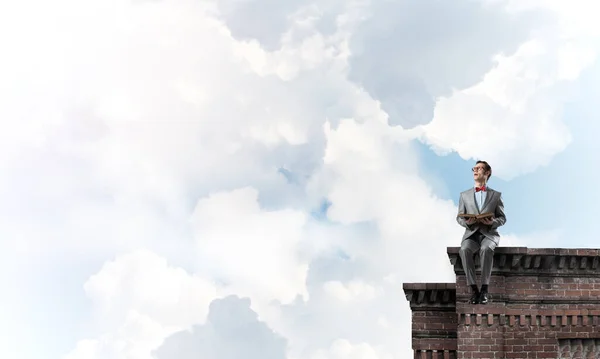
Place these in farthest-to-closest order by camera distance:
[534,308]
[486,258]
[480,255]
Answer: [534,308], [480,255], [486,258]

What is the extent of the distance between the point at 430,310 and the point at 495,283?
7.09 ft

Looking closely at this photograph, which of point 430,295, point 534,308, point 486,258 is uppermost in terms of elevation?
point 486,258

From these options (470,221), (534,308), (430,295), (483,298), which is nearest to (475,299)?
(483,298)

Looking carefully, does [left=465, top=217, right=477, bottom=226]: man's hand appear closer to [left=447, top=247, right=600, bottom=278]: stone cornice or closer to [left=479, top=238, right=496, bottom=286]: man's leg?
[left=479, top=238, right=496, bottom=286]: man's leg

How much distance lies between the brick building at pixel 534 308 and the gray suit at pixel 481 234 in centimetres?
48

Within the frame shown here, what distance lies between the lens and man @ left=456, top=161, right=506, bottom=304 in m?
21.8

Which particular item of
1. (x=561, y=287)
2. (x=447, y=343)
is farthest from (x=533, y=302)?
(x=447, y=343)

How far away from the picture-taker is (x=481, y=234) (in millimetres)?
22047

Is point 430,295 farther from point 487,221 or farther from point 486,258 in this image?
point 487,221

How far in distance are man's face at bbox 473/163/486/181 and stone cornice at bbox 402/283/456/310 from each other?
2.87 m

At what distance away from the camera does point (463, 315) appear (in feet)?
72.3

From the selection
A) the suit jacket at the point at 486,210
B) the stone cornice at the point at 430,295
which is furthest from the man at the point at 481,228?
the stone cornice at the point at 430,295

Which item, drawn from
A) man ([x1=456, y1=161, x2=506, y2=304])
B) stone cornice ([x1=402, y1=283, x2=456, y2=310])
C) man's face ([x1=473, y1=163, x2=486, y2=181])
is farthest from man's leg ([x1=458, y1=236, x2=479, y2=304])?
man's face ([x1=473, y1=163, x2=486, y2=181])

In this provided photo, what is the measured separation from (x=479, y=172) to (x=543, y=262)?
2.72m
